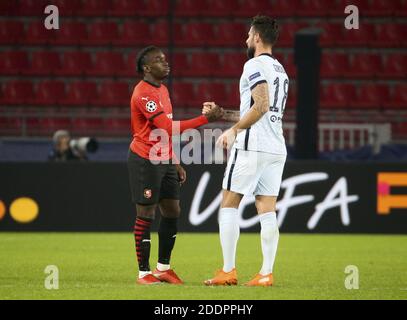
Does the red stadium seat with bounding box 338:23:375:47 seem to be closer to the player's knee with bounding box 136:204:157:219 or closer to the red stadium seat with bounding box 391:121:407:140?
the red stadium seat with bounding box 391:121:407:140

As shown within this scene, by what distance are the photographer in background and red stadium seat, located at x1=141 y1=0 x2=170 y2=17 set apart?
6.30 metres

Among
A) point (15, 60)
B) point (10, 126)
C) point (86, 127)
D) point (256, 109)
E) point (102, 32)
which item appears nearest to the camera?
point (256, 109)

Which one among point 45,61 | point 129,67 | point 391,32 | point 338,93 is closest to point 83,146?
point 129,67

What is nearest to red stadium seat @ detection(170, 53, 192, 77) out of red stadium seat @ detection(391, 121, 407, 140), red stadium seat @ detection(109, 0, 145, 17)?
red stadium seat @ detection(109, 0, 145, 17)

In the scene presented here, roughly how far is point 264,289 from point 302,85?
6.83 metres

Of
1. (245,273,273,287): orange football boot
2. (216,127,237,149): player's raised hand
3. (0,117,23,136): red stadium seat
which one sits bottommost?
(245,273,273,287): orange football boot

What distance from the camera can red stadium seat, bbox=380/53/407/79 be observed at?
62.8 feet

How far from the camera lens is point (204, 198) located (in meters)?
13.8

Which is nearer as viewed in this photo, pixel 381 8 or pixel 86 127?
pixel 86 127

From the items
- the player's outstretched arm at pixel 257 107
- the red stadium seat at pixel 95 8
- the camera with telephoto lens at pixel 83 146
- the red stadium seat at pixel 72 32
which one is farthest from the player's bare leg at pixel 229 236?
the red stadium seat at pixel 95 8

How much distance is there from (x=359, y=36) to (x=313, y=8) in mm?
1114

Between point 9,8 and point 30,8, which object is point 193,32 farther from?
point 9,8

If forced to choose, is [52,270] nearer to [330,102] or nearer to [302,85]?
[302,85]
